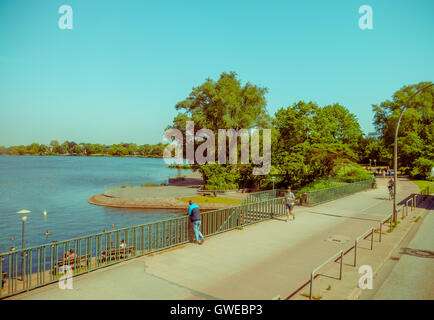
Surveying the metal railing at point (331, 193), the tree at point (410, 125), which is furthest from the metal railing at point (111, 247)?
the tree at point (410, 125)

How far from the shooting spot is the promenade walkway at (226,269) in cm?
755

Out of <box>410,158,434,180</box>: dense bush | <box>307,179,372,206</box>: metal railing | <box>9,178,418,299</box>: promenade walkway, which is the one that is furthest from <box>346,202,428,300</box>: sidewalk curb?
<box>410,158,434,180</box>: dense bush

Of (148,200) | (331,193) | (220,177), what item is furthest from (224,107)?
(331,193)

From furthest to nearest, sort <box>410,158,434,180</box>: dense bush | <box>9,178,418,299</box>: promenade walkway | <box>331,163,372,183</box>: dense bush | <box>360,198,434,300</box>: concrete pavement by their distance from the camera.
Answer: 1. <box>410,158,434,180</box>: dense bush
2. <box>331,163,372,183</box>: dense bush
3. <box>360,198,434,300</box>: concrete pavement
4. <box>9,178,418,299</box>: promenade walkway

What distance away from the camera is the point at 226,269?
926 cm

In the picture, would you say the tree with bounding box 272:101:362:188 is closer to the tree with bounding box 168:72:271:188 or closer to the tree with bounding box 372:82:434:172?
the tree with bounding box 168:72:271:188

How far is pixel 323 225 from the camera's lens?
16.0 meters

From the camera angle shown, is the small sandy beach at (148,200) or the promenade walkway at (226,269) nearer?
Result: the promenade walkway at (226,269)

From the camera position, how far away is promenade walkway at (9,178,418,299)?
7.55m

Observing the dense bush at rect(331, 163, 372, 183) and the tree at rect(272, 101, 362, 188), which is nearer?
the tree at rect(272, 101, 362, 188)

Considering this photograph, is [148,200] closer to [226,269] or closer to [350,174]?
[350,174]

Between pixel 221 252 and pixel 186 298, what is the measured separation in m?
3.74

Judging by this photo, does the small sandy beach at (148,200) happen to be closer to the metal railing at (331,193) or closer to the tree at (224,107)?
the tree at (224,107)
